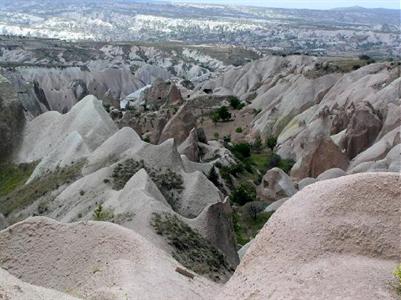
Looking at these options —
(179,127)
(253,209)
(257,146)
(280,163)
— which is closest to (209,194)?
(253,209)

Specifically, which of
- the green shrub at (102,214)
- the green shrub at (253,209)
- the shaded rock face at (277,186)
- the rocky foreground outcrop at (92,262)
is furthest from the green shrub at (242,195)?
the rocky foreground outcrop at (92,262)

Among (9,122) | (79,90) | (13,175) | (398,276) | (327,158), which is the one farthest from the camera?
(79,90)

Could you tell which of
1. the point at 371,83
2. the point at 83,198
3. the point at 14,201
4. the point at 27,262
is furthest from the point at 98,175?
the point at 371,83

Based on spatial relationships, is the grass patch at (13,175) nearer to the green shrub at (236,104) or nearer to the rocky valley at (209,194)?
the rocky valley at (209,194)

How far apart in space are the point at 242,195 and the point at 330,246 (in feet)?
100

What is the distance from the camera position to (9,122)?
1698 inches

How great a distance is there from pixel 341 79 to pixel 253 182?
2895cm

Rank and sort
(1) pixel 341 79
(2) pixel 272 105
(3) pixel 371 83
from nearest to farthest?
(3) pixel 371 83, (1) pixel 341 79, (2) pixel 272 105

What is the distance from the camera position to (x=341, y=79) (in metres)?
73.2

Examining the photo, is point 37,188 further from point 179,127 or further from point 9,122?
point 179,127

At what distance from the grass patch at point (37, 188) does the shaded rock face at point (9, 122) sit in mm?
6664

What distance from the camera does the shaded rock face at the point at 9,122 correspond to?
42250 millimetres

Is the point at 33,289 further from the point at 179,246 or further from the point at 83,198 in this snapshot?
the point at 83,198

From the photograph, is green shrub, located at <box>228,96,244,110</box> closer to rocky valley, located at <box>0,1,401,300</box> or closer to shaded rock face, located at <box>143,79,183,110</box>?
rocky valley, located at <box>0,1,401,300</box>
